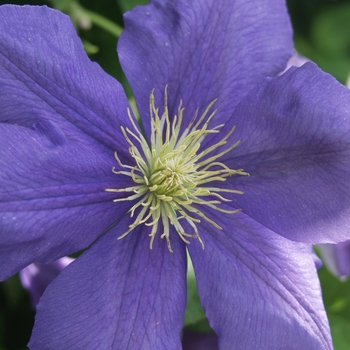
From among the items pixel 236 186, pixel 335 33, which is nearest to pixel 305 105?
pixel 236 186

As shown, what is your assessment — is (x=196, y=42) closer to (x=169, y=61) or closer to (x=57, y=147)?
(x=169, y=61)

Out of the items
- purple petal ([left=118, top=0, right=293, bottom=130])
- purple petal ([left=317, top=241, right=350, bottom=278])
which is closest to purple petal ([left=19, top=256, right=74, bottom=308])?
purple petal ([left=118, top=0, right=293, bottom=130])

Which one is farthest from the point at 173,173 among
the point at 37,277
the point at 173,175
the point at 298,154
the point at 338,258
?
the point at 338,258

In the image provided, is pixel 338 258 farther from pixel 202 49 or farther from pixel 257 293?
pixel 202 49

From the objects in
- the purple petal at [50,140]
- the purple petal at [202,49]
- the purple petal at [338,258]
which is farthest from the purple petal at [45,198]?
the purple petal at [338,258]

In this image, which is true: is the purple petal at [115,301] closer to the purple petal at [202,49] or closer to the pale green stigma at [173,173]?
the pale green stigma at [173,173]

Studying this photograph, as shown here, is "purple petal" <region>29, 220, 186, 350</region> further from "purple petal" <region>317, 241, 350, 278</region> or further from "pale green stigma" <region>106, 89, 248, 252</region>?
"purple petal" <region>317, 241, 350, 278</region>
